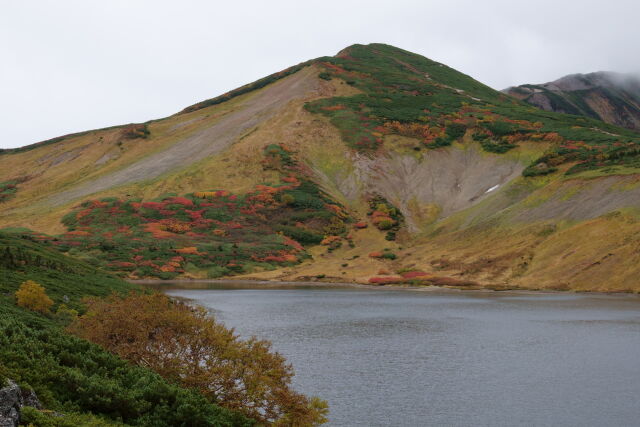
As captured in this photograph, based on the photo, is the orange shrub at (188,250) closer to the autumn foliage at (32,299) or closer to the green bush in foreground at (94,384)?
the autumn foliage at (32,299)

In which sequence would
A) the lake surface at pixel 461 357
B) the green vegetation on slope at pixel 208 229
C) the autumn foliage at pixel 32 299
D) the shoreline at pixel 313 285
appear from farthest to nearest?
the green vegetation on slope at pixel 208 229 < the shoreline at pixel 313 285 < the autumn foliage at pixel 32 299 < the lake surface at pixel 461 357

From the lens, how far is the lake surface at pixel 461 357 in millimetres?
25531

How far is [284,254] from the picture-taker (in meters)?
109

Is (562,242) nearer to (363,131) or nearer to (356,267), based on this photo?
(356,267)

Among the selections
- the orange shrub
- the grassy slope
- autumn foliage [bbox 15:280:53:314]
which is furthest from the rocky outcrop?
the orange shrub

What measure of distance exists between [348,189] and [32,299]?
108255 millimetres

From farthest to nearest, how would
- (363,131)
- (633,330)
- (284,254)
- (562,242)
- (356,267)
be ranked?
(363,131) < (284,254) < (356,267) < (562,242) < (633,330)

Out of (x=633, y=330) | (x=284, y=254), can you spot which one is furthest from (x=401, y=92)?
(x=633, y=330)

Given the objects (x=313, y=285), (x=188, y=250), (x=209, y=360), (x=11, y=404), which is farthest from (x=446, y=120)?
(x=11, y=404)

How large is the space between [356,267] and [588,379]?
7041cm

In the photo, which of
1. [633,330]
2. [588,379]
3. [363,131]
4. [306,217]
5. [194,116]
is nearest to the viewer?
[588,379]

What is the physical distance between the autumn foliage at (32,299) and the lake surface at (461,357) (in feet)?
48.0

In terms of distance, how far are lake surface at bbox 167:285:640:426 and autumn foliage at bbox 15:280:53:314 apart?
48.0ft

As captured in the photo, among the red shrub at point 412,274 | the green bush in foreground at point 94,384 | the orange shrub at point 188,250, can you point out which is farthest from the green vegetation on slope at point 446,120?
the green bush in foreground at point 94,384
